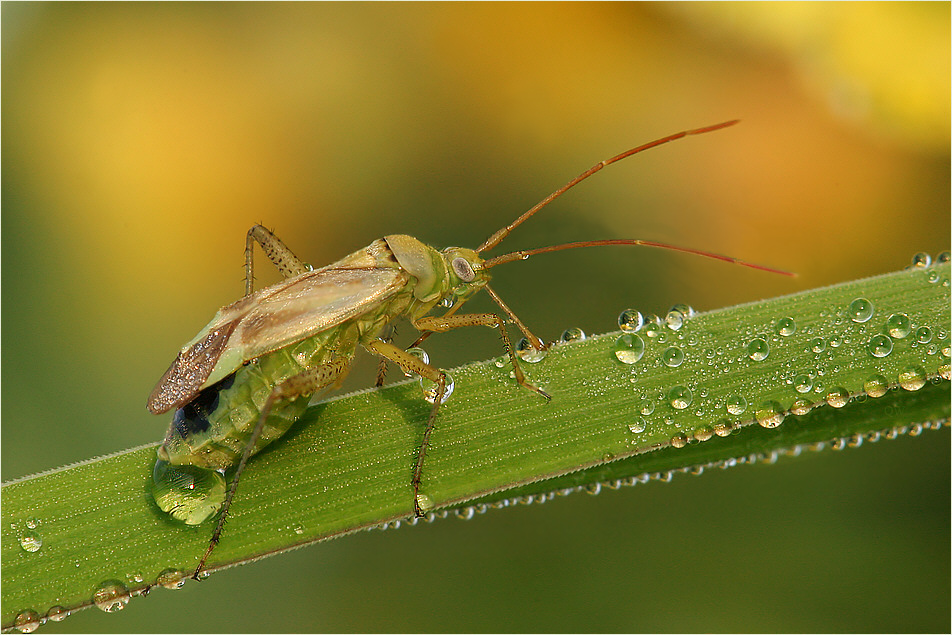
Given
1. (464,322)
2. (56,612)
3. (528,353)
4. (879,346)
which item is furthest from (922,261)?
(56,612)

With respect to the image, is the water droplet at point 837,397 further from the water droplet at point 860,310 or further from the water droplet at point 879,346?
the water droplet at point 860,310

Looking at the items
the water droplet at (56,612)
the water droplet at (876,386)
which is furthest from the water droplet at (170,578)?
the water droplet at (876,386)

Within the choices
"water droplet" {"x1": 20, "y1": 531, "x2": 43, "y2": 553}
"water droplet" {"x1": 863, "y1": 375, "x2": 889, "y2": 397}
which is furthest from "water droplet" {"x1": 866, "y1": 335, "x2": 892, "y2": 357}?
"water droplet" {"x1": 20, "y1": 531, "x2": 43, "y2": 553}

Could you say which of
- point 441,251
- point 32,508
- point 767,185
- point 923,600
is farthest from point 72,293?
point 923,600

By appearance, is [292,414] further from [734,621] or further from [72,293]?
→ [734,621]

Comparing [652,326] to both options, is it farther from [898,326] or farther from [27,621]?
[27,621]
